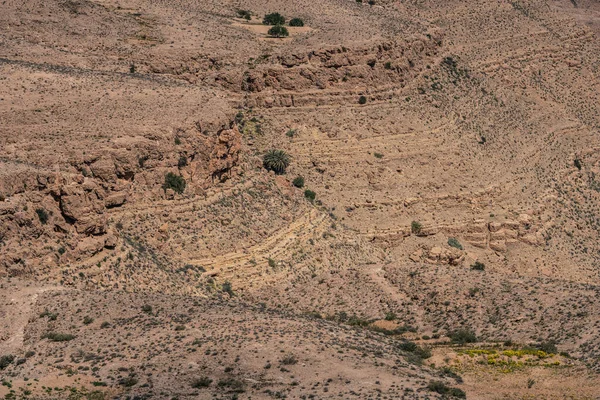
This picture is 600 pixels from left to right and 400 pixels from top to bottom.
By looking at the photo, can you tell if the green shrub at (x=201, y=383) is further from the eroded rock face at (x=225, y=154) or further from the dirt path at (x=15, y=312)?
the eroded rock face at (x=225, y=154)

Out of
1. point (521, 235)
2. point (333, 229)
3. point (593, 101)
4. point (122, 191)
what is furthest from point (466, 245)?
point (593, 101)

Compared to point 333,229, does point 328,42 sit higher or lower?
higher

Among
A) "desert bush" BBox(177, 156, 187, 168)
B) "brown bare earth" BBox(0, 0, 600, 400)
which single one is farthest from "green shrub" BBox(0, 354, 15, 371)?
"desert bush" BBox(177, 156, 187, 168)

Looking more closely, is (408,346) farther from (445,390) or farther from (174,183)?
(174,183)

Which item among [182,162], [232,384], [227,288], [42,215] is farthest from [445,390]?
[182,162]

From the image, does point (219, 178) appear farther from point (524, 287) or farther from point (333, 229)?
point (524, 287)

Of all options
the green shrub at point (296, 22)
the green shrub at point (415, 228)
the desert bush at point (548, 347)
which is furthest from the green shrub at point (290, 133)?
the desert bush at point (548, 347)
